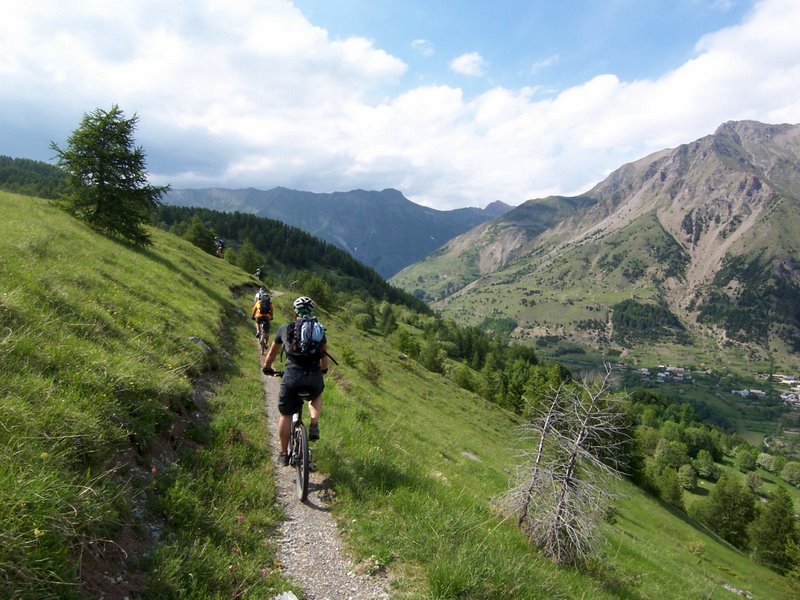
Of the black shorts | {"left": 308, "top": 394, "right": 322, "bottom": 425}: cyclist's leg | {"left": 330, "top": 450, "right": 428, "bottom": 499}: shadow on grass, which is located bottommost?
{"left": 330, "top": 450, "right": 428, "bottom": 499}: shadow on grass

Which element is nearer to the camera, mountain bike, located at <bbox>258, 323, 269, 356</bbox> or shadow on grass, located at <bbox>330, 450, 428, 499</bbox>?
shadow on grass, located at <bbox>330, 450, 428, 499</bbox>

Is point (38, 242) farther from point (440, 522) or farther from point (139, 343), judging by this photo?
point (440, 522)

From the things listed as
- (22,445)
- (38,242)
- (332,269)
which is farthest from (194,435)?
(332,269)

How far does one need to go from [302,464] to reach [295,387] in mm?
1596

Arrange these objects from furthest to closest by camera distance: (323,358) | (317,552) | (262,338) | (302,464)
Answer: (262,338)
(323,358)
(302,464)
(317,552)

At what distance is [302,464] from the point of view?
8633mm

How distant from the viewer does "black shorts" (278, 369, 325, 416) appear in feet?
29.3

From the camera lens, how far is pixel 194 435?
361 inches

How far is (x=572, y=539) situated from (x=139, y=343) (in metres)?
11.5

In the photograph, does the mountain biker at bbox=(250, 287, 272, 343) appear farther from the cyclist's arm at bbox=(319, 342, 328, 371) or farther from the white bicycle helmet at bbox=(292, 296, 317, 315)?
the cyclist's arm at bbox=(319, 342, 328, 371)

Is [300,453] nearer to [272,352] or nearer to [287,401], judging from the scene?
[287,401]

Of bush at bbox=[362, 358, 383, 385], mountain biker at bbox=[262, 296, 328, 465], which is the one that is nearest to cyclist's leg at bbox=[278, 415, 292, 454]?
mountain biker at bbox=[262, 296, 328, 465]

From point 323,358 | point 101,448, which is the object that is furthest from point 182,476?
point 323,358

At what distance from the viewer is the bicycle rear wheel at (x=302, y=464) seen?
8.52m
